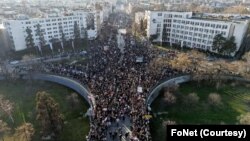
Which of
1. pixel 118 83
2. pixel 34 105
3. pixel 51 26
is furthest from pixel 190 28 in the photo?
pixel 34 105

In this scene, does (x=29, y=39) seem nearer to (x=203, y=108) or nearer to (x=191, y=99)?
(x=191, y=99)

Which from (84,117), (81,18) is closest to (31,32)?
(81,18)

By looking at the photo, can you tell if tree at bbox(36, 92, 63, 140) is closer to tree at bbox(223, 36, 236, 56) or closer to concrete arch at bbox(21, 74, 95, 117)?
concrete arch at bbox(21, 74, 95, 117)

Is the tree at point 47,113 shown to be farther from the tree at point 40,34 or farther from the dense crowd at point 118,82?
the tree at point 40,34

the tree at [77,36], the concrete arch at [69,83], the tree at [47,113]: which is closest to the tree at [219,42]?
the concrete arch at [69,83]

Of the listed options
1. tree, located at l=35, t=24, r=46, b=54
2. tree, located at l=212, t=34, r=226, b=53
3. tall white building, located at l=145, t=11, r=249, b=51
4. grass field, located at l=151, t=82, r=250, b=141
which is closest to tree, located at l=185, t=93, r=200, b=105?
grass field, located at l=151, t=82, r=250, b=141
